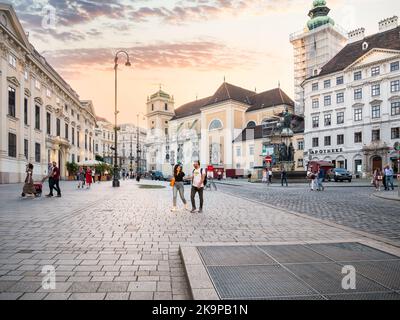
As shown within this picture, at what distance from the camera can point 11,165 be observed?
29.5 metres

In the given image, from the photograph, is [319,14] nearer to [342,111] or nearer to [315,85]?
[315,85]

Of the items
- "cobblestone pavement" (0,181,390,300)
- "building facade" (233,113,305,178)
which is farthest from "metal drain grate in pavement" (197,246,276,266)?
"building facade" (233,113,305,178)

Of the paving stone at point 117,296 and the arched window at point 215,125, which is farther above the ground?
the arched window at point 215,125

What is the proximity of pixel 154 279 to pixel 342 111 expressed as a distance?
2180 inches

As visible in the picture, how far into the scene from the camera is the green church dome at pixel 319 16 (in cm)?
6719

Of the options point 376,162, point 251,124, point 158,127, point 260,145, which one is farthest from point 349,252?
point 158,127

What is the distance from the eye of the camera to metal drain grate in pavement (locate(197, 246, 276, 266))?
4527mm

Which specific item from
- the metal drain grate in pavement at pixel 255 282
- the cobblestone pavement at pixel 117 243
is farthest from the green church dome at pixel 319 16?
the metal drain grate in pavement at pixel 255 282

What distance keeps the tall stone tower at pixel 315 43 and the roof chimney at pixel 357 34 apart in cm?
553

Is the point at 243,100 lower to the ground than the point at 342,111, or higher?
higher

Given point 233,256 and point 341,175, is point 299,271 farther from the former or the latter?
point 341,175

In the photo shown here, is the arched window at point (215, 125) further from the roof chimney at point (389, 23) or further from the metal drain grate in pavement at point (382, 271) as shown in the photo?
the metal drain grate in pavement at point (382, 271)

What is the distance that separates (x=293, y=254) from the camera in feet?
16.4
